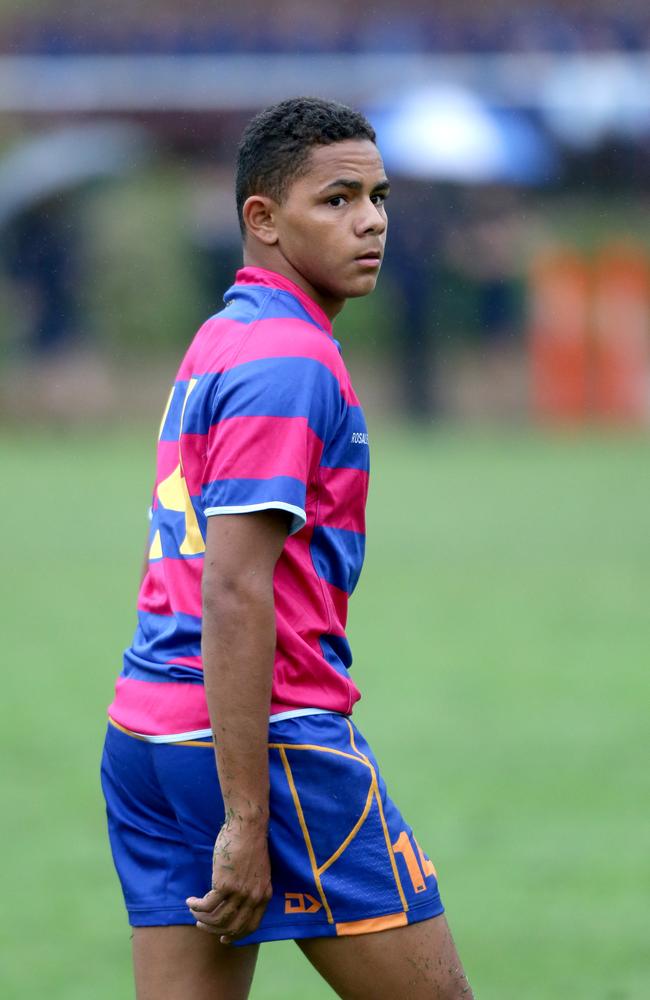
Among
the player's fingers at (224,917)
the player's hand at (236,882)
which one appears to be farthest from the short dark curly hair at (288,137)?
the player's fingers at (224,917)

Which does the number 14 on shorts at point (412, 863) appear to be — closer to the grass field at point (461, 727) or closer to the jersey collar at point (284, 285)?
the jersey collar at point (284, 285)

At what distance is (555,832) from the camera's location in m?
5.89

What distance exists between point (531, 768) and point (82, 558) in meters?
7.18

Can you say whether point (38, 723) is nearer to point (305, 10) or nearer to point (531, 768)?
point (531, 768)

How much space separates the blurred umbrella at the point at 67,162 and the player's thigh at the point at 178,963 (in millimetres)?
25501

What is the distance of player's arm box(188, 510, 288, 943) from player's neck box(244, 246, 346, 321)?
46 cm

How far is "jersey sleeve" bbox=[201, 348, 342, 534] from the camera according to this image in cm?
255

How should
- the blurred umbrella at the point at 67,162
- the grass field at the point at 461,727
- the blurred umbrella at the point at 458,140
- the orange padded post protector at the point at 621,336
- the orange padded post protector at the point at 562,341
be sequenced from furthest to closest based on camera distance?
the orange padded post protector at the point at 562,341, the orange padded post protector at the point at 621,336, the blurred umbrella at the point at 67,162, the blurred umbrella at the point at 458,140, the grass field at the point at 461,727

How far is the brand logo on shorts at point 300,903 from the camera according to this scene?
267 centimetres

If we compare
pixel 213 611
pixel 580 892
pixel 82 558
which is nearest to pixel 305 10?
pixel 82 558

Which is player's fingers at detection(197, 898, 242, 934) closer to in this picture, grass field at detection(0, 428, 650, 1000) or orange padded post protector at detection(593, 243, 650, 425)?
grass field at detection(0, 428, 650, 1000)

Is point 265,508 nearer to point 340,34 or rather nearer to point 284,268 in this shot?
point 284,268

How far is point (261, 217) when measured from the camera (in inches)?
112

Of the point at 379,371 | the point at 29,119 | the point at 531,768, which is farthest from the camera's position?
the point at 379,371
